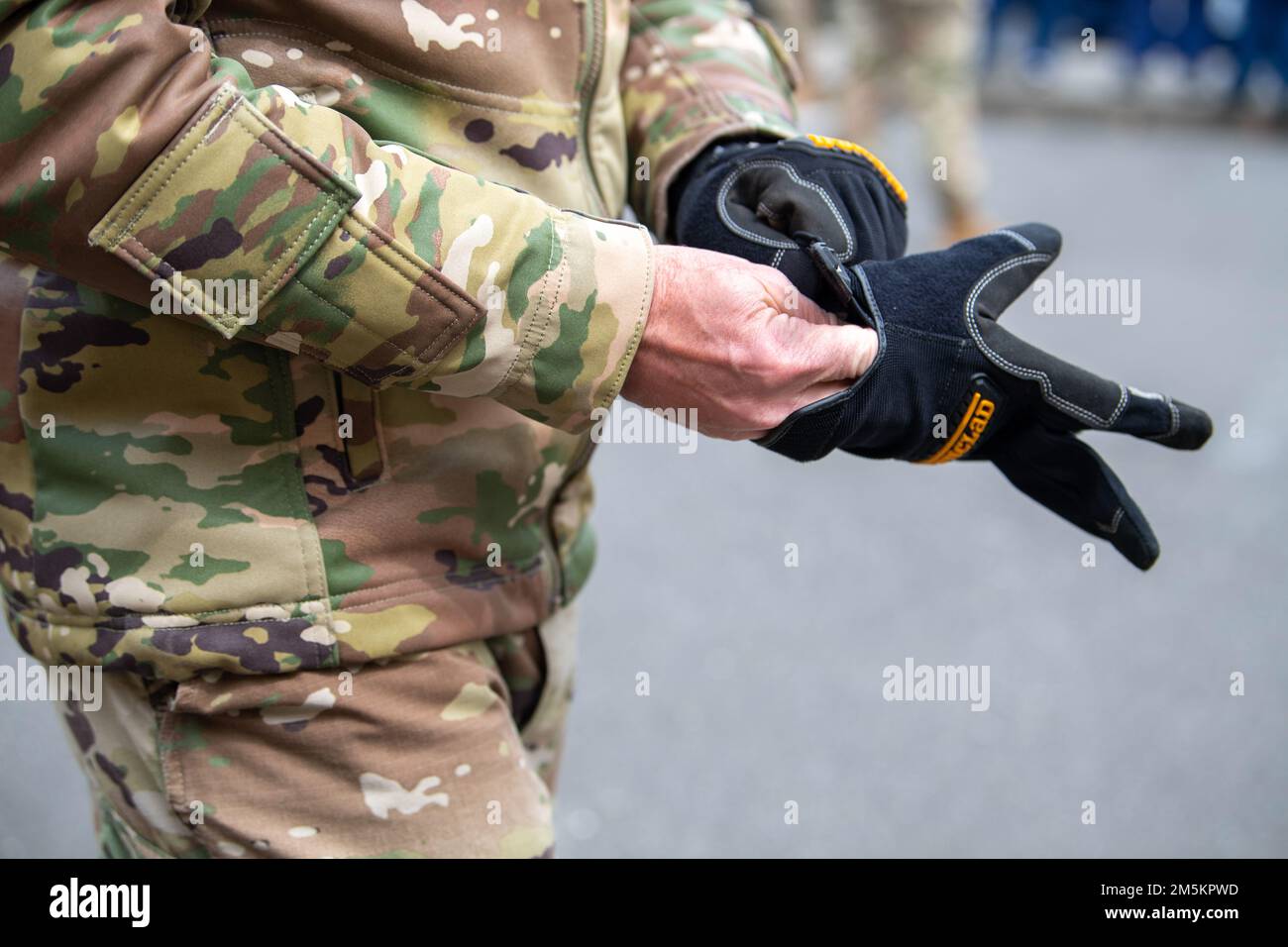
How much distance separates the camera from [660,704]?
2.58 meters

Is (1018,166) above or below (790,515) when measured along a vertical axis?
above

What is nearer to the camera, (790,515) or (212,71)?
(212,71)

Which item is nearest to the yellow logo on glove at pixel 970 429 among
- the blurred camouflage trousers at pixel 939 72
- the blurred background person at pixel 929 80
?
the blurred background person at pixel 929 80

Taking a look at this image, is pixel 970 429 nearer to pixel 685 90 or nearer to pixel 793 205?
pixel 793 205

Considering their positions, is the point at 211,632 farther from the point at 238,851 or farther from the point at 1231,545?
the point at 1231,545

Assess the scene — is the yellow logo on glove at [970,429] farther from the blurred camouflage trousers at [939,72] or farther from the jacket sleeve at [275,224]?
the blurred camouflage trousers at [939,72]

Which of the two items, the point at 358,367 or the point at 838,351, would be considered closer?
the point at 358,367

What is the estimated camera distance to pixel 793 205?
1131 millimetres

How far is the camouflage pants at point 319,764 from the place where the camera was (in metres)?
1.04

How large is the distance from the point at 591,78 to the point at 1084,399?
0.51 m

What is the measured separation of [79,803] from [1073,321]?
354 centimetres

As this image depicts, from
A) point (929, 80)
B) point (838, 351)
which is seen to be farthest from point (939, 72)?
point (838, 351)

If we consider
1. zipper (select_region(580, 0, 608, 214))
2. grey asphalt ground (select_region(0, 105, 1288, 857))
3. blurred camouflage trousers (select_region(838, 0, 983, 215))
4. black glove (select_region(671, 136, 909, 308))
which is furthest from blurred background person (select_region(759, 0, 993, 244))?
zipper (select_region(580, 0, 608, 214))

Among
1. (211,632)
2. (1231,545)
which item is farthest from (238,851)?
(1231,545)
